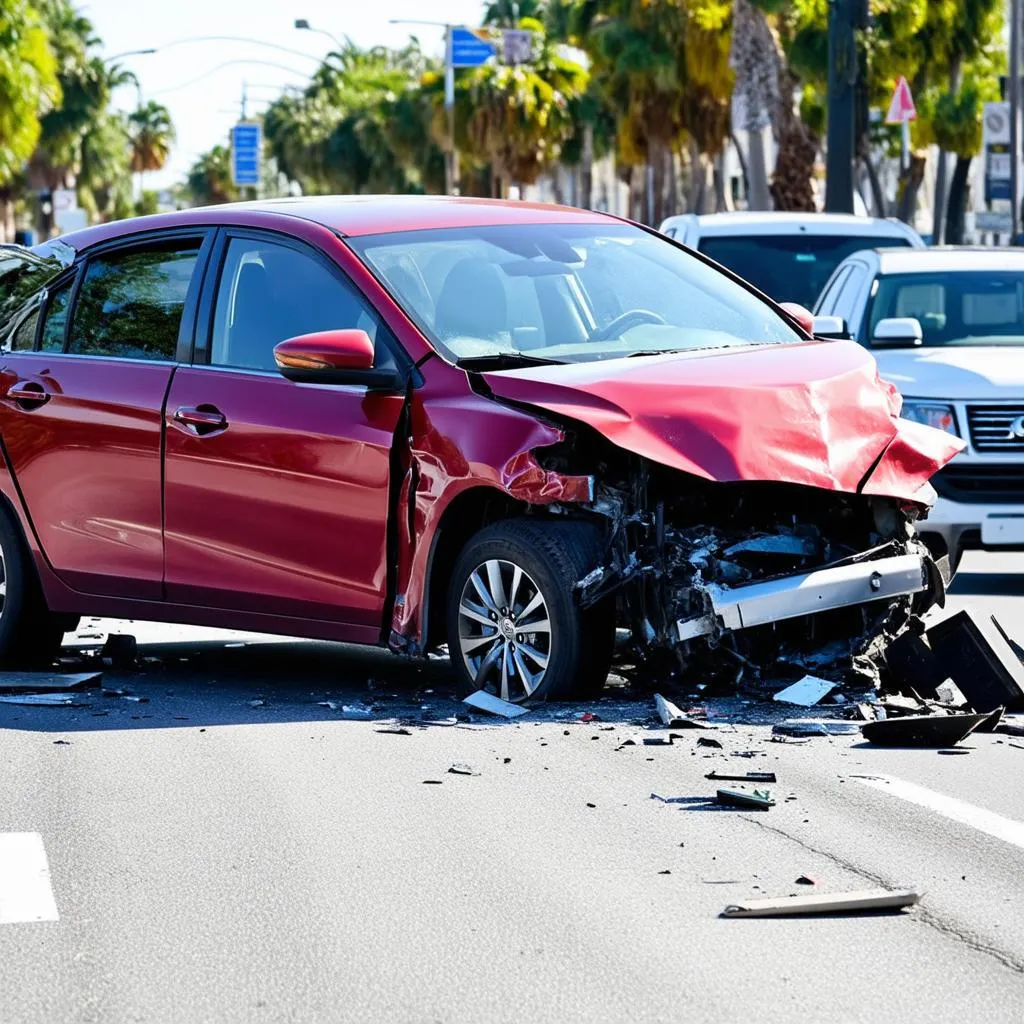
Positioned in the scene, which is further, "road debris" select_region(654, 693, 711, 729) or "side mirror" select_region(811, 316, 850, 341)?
"side mirror" select_region(811, 316, 850, 341)

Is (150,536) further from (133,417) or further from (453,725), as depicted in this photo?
(453,725)

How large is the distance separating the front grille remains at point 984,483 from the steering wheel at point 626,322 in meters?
3.86

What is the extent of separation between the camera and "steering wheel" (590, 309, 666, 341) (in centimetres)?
848

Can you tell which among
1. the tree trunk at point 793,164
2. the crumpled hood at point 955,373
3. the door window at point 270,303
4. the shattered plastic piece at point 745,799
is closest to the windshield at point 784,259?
the crumpled hood at point 955,373

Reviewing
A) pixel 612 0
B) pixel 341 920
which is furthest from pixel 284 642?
pixel 612 0

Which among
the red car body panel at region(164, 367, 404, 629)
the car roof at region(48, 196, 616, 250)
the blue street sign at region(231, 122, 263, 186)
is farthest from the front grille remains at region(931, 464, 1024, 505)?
the blue street sign at region(231, 122, 263, 186)

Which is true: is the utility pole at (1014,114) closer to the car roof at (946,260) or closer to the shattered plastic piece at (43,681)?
the car roof at (946,260)

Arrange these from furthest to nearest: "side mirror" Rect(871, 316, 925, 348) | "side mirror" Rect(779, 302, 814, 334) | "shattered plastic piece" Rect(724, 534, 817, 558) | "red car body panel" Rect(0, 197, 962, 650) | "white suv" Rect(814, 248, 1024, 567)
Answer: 1. "side mirror" Rect(871, 316, 925, 348)
2. "white suv" Rect(814, 248, 1024, 567)
3. "side mirror" Rect(779, 302, 814, 334)
4. "shattered plastic piece" Rect(724, 534, 817, 558)
5. "red car body panel" Rect(0, 197, 962, 650)

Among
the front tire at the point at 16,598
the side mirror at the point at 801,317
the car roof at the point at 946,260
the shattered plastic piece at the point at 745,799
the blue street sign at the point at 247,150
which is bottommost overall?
the shattered plastic piece at the point at 745,799

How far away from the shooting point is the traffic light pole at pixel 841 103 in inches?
933

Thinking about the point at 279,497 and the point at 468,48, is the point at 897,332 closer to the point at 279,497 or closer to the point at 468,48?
the point at 279,497

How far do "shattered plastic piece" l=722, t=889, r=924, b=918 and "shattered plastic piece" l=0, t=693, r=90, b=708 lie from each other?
13.0 feet

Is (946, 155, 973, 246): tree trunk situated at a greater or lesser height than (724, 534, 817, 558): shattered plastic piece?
greater

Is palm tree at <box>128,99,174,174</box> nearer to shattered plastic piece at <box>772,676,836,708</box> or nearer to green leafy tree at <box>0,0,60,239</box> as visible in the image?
green leafy tree at <box>0,0,60,239</box>
